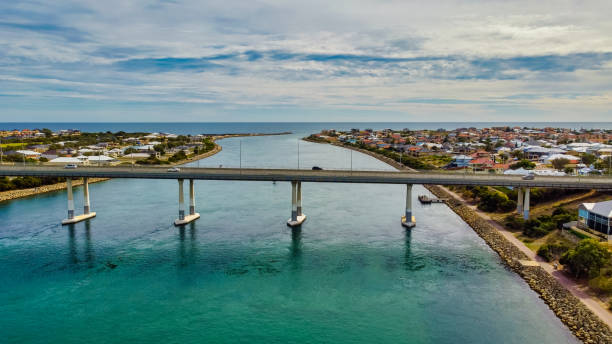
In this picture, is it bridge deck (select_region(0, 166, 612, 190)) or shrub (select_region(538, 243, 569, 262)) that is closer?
shrub (select_region(538, 243, 569, 262))

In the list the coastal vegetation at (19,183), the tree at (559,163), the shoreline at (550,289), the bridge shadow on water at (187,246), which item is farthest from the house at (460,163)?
the coastal vegetation at (19,183)

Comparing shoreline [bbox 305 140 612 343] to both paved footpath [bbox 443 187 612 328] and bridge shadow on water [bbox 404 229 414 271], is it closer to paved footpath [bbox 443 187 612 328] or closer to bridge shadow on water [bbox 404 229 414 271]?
paved footpath [bbox 443 187 612 328]

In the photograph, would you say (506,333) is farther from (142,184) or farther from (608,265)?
(142,184)

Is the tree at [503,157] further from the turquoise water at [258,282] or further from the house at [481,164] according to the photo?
the turquoise water at [258,282]

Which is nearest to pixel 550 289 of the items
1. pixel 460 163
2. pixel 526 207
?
pixel 526 207

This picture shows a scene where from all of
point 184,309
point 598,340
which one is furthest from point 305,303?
point 598,340

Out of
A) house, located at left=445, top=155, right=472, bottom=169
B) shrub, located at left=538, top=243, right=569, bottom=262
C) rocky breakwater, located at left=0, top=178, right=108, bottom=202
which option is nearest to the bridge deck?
shrub, located at left=538, top=243, right=569, bottom=262
